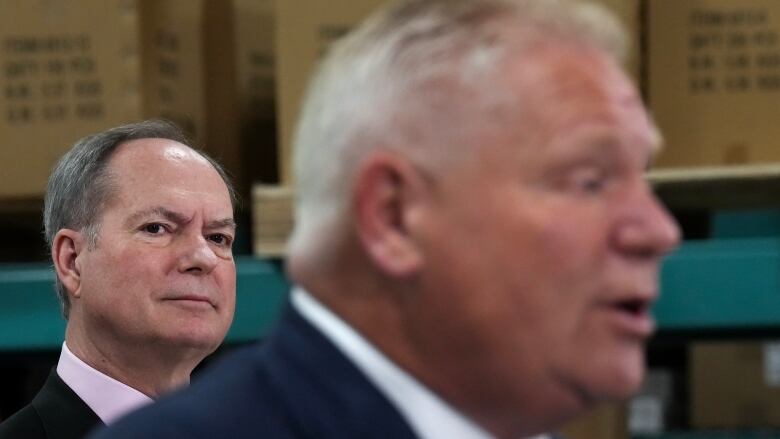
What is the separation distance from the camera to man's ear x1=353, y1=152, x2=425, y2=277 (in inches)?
35.3

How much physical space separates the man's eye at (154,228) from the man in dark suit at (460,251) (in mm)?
823

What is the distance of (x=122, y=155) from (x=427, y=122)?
933 mm

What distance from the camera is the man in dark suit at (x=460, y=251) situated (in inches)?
34.7

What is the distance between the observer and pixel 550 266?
88 cm

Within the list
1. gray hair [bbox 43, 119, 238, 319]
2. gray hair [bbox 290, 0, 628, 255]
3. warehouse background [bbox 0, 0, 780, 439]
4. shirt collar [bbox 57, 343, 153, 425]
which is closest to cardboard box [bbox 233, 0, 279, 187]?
warehouse background [bbox 0, 0, 780, 439]

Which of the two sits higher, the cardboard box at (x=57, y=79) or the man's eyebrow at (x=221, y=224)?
the cardboard box at (x=57, y=79)

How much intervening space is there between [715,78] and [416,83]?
1389mm

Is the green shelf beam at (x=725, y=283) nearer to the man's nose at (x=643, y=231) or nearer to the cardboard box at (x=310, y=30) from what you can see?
the cardboard box at (x=310, y=30)

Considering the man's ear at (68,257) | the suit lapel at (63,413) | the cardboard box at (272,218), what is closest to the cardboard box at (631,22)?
the cardboard box at (272,218)

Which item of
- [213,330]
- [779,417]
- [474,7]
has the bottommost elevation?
[779,417]

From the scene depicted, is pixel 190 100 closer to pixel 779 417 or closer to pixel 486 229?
pixel 779 417

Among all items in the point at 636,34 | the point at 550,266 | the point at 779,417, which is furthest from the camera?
the point at 779,417

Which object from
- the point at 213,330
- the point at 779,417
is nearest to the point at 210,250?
the point at 213,330

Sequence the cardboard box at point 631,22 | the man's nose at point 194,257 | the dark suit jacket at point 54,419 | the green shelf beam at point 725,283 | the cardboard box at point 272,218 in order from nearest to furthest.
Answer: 1. the dark suit jacket at point 54,419
2. the man's nose at point 194,257
3. the cardboard box at point 631,22
4. the cardboard box at point 272,218
5. the green shelf beam at point 725,283
